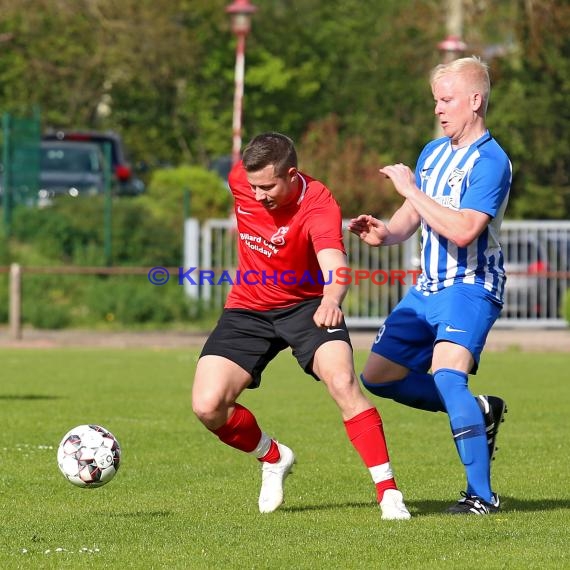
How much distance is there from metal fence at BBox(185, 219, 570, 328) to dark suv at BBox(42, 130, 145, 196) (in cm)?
620

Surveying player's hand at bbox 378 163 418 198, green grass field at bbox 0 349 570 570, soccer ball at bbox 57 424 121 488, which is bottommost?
green grass field at bbox 0 349 570 570

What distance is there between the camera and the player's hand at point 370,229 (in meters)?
7.70

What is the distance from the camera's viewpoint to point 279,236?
7.48 m

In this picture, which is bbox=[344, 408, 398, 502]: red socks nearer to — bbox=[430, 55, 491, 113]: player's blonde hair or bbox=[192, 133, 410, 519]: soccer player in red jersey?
bbox=[192, 133, 410, 519]: soccer player in red jersey

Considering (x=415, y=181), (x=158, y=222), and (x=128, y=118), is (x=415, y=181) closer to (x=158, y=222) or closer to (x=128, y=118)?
(x=158, y=222)

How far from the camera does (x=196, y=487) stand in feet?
28.3

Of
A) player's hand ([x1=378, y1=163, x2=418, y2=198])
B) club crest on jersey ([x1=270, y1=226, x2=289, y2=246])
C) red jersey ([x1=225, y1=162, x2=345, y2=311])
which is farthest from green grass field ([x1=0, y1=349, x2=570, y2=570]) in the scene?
player's hand ([x1=378, y1=163, x2=418, y2=198])

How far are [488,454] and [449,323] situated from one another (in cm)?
70

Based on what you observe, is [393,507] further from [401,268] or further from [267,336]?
[401,268]

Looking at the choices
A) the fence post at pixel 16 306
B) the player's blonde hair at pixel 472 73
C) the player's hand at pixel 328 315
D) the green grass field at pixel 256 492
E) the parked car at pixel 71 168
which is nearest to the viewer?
the green grass field at pixel 256 492

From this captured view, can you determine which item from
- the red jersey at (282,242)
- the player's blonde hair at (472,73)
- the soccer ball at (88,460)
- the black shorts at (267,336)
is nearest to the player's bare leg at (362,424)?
the black shorts at (267,336)

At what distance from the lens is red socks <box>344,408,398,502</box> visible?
7320mm

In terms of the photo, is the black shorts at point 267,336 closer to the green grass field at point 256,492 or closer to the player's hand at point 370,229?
the player's hand at point 370,229

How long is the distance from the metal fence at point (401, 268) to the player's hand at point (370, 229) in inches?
724
